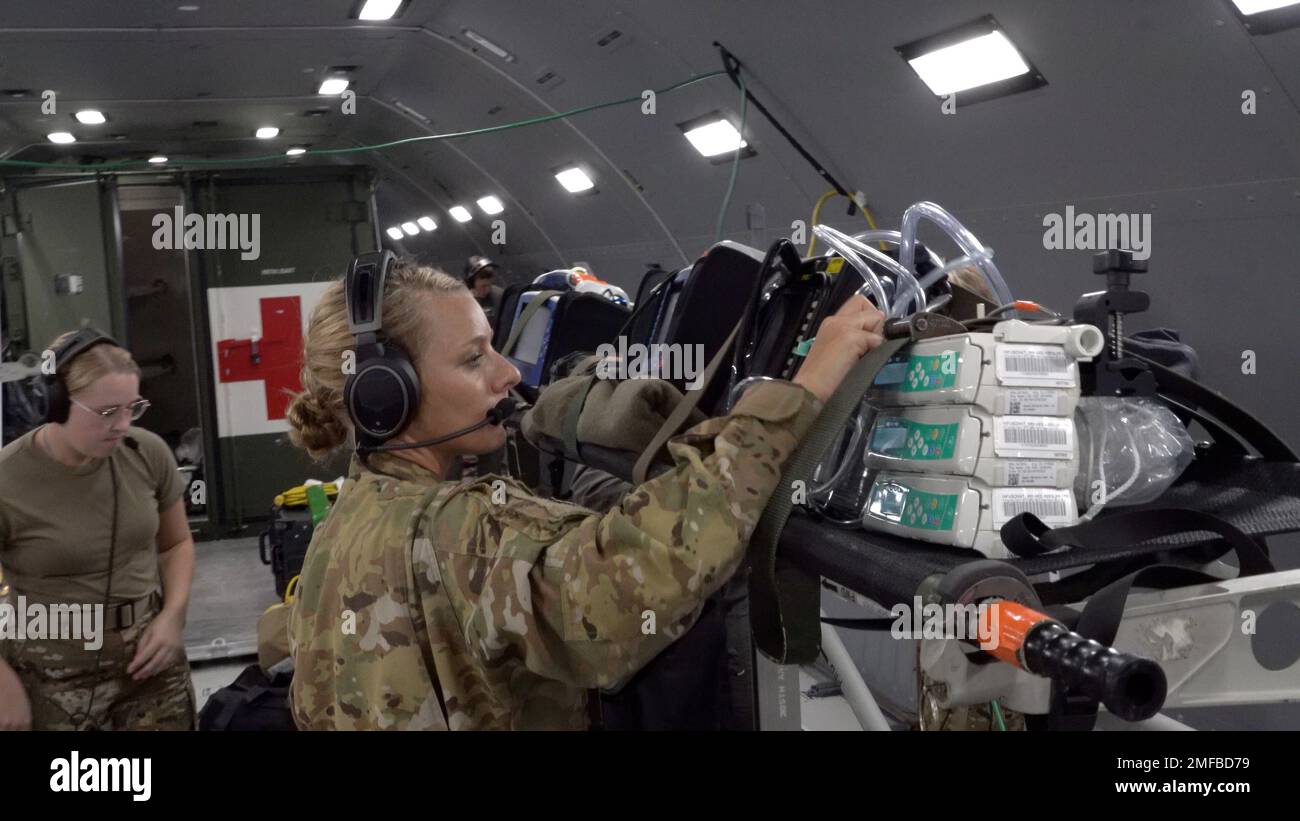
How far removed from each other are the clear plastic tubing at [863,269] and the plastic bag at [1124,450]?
29cm

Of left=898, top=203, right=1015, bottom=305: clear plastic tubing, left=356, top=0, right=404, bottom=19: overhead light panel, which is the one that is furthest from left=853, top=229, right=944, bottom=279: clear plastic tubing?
left=356, top=0, right=404, bottom=19: overhead light panel

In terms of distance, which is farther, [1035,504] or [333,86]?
[333,86]

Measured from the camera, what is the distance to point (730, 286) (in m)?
1.88

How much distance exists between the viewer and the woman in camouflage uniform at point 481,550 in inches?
51.4

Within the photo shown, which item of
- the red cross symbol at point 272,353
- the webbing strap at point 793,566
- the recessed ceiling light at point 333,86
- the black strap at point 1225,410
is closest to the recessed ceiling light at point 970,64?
the black strap at point 1225,410

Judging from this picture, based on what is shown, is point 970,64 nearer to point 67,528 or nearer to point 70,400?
point 70,400

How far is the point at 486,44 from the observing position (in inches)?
237

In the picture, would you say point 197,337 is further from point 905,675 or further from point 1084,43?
point 1084,43

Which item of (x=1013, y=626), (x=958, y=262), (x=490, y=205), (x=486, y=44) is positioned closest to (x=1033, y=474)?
(x=1013, y=626)

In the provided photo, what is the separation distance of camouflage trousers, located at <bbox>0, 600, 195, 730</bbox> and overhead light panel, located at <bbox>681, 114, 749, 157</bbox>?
3.33 meters

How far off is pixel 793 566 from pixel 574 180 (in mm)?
6225

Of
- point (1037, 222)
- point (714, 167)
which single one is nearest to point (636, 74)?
point (714, 167)

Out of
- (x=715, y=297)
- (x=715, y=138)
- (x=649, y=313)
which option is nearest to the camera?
(x=715, y=297)

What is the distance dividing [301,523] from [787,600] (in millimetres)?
4549
